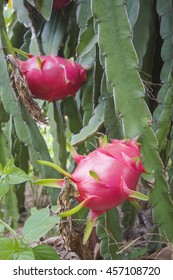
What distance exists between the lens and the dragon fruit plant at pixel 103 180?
79 cm

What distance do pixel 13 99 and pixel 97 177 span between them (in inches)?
15.8

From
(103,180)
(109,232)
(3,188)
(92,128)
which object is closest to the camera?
(103,180)

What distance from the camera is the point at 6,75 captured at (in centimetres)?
111

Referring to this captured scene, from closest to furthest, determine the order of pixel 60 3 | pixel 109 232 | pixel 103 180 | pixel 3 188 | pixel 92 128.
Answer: pixel 103 180 → pixel 3 188 → pixel 92 128 → pixel 109 232 → pixel 60 3

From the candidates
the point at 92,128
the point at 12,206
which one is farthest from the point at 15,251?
the point at 12,206

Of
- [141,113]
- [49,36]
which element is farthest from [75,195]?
[49,36]

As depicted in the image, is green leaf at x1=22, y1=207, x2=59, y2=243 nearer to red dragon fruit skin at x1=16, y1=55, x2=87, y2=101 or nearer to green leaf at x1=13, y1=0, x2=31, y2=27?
red dragon fruit skin at x1=16, y1=55, x2=87, y2=101

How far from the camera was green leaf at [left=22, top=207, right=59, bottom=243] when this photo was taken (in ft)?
2.77

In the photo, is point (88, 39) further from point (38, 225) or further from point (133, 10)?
point (38, 225)

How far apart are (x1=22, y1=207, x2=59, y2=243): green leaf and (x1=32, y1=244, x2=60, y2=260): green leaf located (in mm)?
43

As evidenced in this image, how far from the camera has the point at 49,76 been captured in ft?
3.48

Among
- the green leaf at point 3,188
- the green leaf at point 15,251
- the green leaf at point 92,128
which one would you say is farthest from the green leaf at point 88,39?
the green leaf at point 15,251

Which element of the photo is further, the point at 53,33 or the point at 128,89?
→ the point at 53,33

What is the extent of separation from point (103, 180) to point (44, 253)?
Result: 0.20 metres
